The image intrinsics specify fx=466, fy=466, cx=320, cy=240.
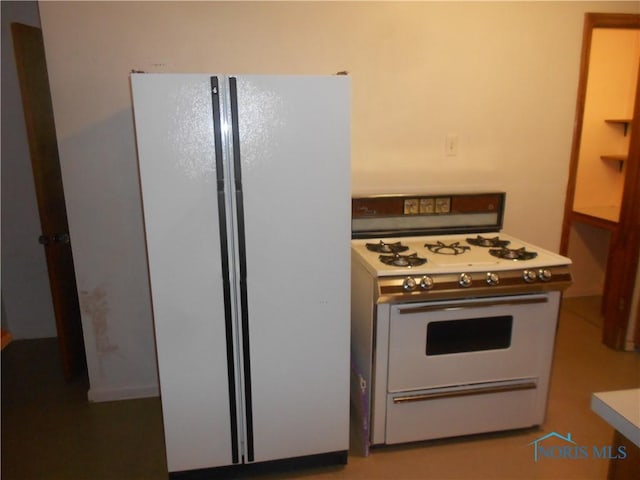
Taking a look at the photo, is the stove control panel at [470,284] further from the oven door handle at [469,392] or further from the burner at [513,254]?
the oven door handle at [469,392]

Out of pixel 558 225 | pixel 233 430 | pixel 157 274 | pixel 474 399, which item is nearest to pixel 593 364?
pixel 558 225

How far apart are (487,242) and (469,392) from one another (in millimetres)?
801

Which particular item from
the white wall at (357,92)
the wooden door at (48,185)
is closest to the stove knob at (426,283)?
the white wall at (357,92)

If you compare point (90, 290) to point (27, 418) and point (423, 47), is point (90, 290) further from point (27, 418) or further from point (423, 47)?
point (423, 47)

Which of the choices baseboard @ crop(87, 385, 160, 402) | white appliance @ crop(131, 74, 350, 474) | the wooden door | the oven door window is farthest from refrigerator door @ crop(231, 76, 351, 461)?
the wooden door

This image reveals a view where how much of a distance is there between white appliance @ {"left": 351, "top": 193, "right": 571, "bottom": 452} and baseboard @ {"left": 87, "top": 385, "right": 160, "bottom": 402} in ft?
3.91

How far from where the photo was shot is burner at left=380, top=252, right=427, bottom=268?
2.08 m

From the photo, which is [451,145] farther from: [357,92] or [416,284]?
[416,284]

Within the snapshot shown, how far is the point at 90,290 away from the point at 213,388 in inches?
41.2

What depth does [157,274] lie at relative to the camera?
1.75 meters

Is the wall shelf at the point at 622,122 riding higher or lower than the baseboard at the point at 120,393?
higher

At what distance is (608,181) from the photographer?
149 inches

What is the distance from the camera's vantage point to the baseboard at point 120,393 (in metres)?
2.61

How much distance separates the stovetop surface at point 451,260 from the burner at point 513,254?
0.02m
